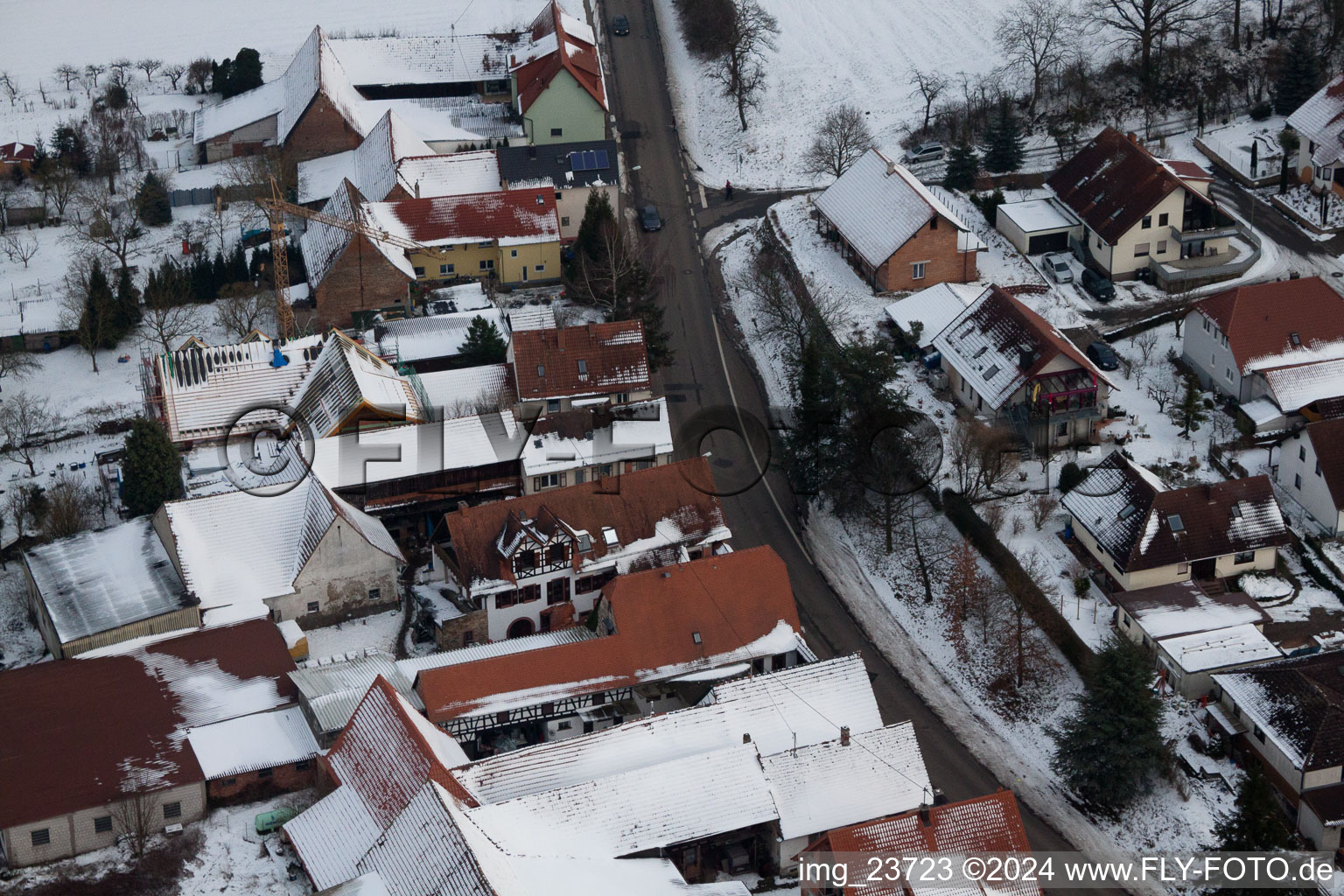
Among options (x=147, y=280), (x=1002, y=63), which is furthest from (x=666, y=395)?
(x=1002, y=63)

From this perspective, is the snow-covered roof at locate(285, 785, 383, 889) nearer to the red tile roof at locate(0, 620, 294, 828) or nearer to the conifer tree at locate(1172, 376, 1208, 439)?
the red tile roof at locate(0, 620, 294, 828)

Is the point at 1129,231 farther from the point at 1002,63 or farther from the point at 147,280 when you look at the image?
the point at 147,280

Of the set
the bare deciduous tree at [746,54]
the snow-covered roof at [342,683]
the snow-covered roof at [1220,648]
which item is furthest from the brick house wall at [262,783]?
the bare deciduous tree at [746,54]

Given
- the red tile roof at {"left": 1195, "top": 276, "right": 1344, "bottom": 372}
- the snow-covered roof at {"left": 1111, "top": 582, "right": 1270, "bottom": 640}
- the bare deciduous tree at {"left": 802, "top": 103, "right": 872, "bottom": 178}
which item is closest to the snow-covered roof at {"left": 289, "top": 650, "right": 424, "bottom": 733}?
the snow-covered roof at {"left": 1111, "top": 582, "right": 1270, "bottom": 640}

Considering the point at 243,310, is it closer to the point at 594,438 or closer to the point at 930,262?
the point at 594,438

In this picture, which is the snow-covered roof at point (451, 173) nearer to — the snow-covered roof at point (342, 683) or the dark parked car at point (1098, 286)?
the dark parked car at point (1098, 286)

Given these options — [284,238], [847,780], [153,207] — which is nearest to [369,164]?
[284,238]
